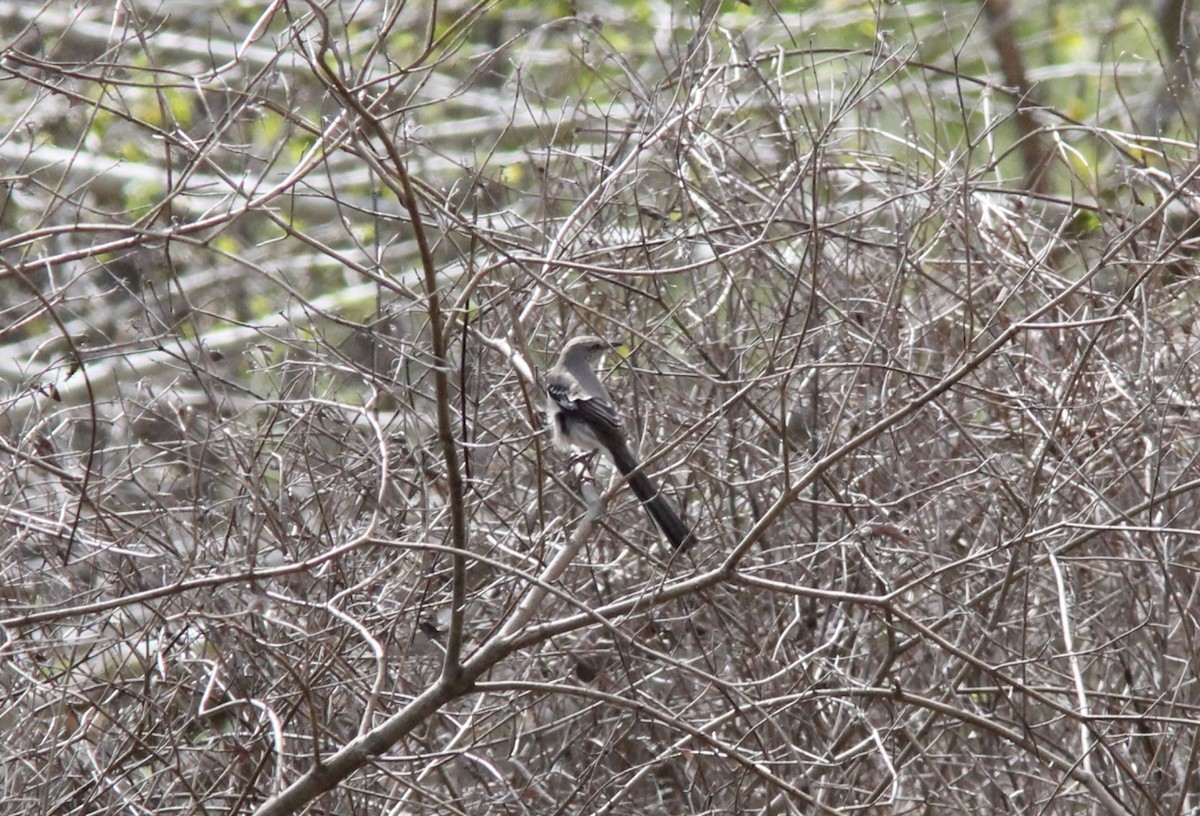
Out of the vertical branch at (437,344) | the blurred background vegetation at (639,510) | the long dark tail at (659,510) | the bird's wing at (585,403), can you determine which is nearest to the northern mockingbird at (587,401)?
the bird's wing at (585,403)

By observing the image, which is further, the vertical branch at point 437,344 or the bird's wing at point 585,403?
the bird's wing at point 585,403

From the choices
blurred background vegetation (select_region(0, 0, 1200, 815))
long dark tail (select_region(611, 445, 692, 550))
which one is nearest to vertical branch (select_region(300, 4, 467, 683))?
blurred background vegetation (select_region(0, 0, 1200, 815))

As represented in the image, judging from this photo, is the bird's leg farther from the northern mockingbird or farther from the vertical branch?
the vertical branch

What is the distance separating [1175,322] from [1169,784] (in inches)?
79.4

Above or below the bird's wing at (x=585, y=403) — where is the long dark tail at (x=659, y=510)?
below

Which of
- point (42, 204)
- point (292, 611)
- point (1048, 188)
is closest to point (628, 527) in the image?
point (292, 611)

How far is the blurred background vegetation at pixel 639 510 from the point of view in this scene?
14.6 feet

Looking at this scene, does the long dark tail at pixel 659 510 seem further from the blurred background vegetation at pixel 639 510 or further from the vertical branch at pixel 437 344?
the vertical branch at pixel 437 344

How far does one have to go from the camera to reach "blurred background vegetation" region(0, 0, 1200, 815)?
4445 millimetres

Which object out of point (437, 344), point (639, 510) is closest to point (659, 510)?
point (639, 510)

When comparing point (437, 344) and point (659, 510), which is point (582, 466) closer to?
point (659, 510)

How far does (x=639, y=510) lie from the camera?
Result: 627 cm

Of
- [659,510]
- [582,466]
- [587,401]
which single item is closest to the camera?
[659,510]

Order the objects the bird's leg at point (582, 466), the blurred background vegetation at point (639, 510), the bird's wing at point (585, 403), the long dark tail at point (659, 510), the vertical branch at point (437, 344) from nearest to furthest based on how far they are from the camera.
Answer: the vertical branch at point (437, 344), the blurred background vegetation at point (639, 510), the long dark tail at point (659, 510), the bird's leg at point (582, 466), the bird's wing at point (585, 403)
